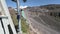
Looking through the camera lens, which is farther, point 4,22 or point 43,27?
point 43,27

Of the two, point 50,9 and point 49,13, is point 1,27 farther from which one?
point 50,9

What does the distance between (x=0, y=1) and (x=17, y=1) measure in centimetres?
124

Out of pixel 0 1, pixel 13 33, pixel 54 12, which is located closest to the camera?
pixel 0 1

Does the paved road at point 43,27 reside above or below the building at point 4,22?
below

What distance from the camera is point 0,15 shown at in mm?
13430

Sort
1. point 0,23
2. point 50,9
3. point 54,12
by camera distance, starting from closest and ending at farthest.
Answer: point 0,23 → point 54,12 → point 50,9

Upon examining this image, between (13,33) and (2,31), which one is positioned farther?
(13,33)

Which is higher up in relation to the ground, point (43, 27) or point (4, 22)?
point (4, 22)

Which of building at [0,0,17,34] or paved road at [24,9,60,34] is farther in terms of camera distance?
paved road at [24,9,60,34]

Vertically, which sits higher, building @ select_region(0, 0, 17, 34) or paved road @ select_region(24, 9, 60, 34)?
building @ select_region(0, 0, 17, 34)

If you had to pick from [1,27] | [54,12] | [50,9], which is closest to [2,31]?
[1,27]

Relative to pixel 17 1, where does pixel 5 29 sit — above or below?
below

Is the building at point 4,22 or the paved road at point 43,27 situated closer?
the building at point 4,22

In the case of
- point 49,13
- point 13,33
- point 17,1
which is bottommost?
point 49,13
